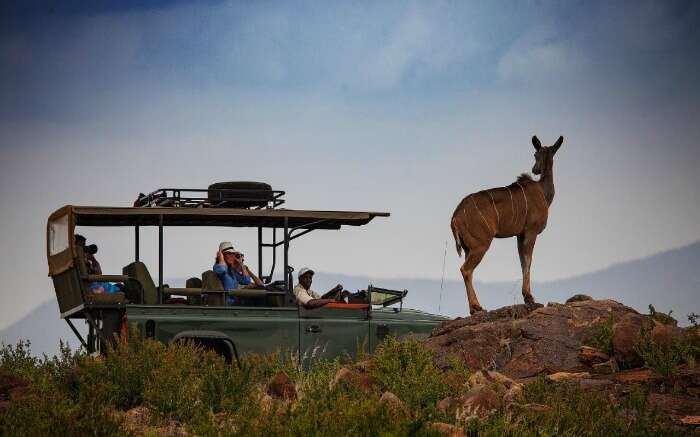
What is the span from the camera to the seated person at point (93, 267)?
17406 mm

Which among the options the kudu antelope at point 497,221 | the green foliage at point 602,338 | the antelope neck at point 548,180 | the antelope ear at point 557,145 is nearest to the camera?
the green foliage at point 602,338

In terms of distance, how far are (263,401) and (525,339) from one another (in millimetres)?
4222

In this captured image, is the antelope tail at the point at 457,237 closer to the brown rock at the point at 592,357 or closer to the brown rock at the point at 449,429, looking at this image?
the brown rock at the point at 592,357

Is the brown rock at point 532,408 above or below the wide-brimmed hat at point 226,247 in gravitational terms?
below

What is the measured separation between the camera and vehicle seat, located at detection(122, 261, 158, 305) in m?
17.3

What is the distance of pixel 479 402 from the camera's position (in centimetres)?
1442

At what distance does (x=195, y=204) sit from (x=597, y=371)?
238 inches

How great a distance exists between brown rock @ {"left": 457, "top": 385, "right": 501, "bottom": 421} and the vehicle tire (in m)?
4.88

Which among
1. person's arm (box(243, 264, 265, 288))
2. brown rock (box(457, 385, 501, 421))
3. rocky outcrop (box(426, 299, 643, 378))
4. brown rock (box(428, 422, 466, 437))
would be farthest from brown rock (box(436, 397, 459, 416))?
person's arm (box(243, 264, 265, 288))

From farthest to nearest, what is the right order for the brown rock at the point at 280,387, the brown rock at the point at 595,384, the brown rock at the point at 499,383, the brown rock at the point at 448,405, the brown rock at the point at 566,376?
the brown rock at the point at 566,376
the brown rock at the point at 595,384
the brown rock at the point at 280,387
the brown rock at the point at 499,383
the brown rock at the point at 448,405

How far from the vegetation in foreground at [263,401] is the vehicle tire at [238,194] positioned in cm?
240

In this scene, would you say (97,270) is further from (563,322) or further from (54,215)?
(563,322)

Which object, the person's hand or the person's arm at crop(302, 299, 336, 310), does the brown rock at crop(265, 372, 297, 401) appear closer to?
the person's arm at crop(302, 299, 336, 310)

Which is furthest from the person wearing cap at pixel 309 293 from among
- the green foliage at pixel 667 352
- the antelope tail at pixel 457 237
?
the green foliage at pixel 667 352
